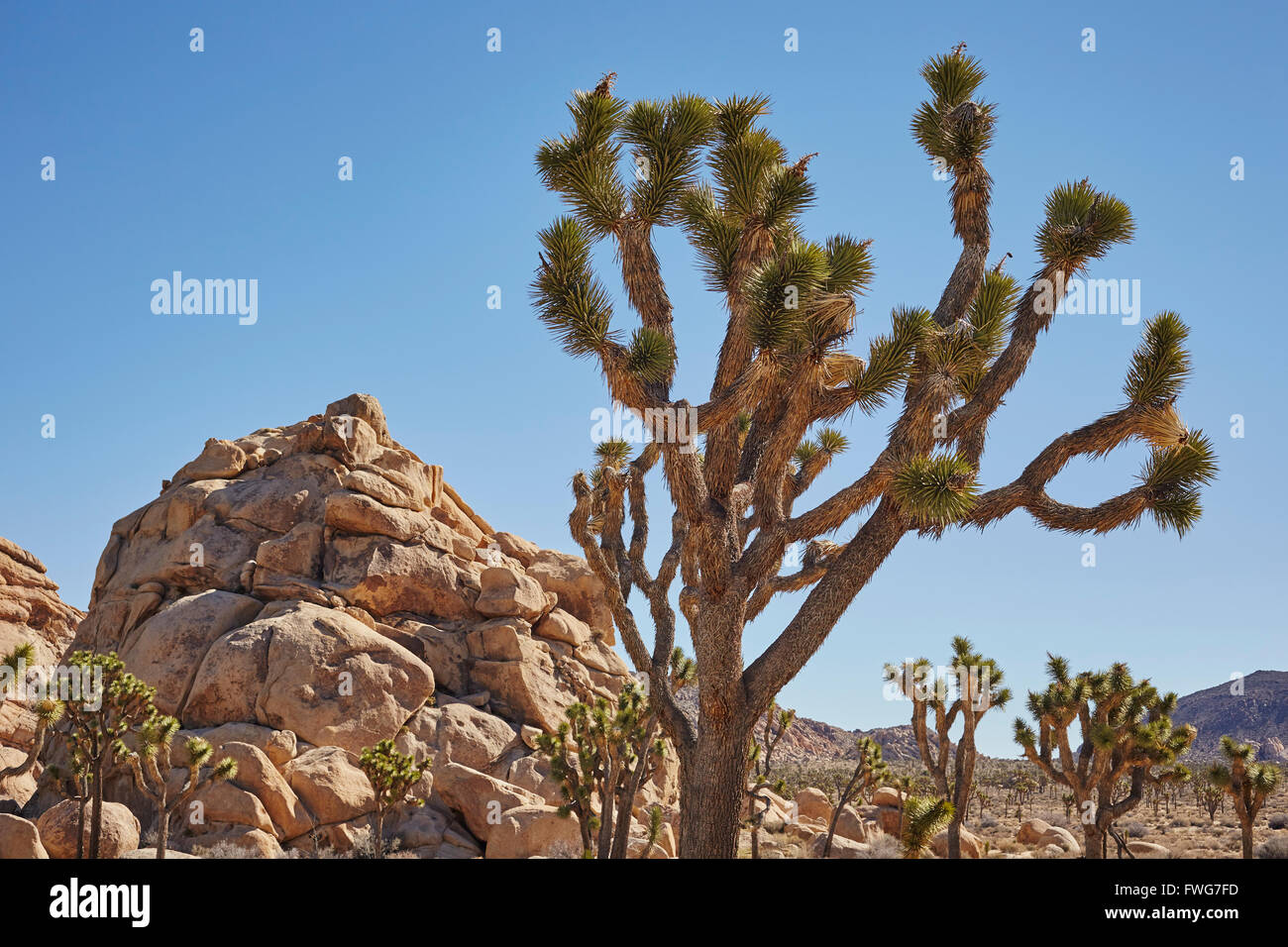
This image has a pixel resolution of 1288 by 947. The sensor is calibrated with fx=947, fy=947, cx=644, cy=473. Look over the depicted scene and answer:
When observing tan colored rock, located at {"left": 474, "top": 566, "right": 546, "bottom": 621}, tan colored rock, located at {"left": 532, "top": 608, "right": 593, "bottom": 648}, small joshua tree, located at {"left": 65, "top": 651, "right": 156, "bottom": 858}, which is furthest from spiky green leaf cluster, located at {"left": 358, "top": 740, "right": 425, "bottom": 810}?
tan colored rock, located at {"left": 532, "top": 608, "right": 593, "bottom": 648}

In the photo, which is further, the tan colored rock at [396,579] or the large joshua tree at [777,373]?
the tan colored rock at [396,579]

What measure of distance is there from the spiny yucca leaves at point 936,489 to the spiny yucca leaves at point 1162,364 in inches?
105

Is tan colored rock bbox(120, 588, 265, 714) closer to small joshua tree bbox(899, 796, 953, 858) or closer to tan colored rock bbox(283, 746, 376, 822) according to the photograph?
tan colored rock bbox(283, 746, 376, 822)

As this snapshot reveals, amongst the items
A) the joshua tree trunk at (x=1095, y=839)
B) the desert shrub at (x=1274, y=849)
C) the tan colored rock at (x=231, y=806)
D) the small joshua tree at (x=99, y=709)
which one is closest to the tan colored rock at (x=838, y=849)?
the joshua tree trunk at (x=1095, y=839)

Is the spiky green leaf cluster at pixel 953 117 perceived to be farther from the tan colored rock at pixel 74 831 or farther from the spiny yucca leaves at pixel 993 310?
the tan colored rock at pixel 74 831

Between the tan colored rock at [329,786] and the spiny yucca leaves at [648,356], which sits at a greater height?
the spiny yucca leaves at [648,356]

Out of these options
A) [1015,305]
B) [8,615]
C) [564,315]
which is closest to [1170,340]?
[1015,305]

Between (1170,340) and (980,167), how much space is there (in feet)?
10.2

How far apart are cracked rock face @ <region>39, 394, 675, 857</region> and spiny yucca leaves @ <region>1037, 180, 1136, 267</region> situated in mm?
20450

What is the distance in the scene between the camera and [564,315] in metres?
10.4

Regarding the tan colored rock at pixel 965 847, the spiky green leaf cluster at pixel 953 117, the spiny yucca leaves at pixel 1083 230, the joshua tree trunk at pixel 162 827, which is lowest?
the tan colored rock at pixel 965 847

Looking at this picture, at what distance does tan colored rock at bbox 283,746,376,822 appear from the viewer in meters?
24.6

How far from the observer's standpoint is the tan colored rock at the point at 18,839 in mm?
20969
